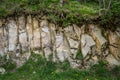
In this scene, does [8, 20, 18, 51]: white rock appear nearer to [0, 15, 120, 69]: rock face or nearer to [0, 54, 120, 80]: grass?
[0, 15, 120, 69]: rock face

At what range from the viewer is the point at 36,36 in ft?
46.9

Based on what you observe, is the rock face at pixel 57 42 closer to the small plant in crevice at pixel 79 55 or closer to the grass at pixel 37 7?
the small plant in crevice at pixel 79 55

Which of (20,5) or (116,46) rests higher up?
(20,5)

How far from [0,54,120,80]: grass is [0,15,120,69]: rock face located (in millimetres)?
292

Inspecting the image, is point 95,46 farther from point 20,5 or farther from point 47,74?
point 20,5

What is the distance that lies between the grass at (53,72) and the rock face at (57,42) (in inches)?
11.5

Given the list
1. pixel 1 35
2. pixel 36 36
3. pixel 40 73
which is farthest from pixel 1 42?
pixel 40 73

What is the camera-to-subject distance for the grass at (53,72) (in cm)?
1323

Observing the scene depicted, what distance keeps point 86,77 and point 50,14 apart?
3585 millimetres

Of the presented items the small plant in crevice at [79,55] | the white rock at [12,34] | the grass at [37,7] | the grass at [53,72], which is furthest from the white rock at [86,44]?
the white rock at [12,34]

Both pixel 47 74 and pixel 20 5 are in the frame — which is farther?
pixel 20 5

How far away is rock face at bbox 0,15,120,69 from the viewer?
14.0m

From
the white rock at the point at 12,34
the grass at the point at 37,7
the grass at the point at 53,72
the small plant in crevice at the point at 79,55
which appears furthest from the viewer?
the grass at the point at 37,7

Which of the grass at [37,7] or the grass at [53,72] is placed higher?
the grass at [37,7]
